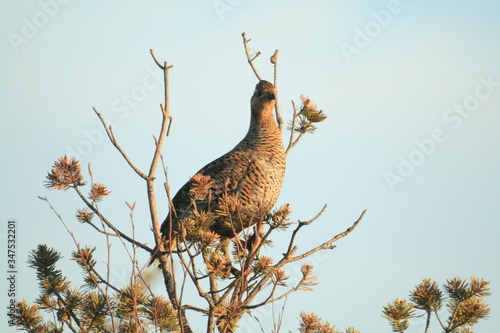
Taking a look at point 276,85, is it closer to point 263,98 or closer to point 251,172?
point 263,98

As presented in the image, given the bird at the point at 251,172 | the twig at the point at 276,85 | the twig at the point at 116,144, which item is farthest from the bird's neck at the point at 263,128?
the twig at the point at 116,144

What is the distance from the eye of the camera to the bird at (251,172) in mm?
6398

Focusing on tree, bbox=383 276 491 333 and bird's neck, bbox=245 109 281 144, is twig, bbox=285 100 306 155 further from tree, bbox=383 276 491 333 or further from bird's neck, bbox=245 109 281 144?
tree, bbox=383 276 491 333

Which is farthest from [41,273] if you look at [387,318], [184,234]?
[387,318]

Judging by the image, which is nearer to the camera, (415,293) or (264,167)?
(415,293)

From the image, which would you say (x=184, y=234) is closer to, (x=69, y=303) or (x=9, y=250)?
(x=69, y=303)

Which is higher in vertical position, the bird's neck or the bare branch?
the bird's neck

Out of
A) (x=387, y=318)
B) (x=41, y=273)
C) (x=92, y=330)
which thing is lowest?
(x=387, y=318)

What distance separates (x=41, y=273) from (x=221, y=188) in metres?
2.23

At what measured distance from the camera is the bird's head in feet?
23.6

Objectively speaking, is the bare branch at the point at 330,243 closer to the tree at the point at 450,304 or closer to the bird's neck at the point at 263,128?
the tree at the point at 450,304

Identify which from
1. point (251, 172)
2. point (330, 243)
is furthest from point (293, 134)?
point (330, 243)

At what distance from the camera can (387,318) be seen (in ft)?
14.9

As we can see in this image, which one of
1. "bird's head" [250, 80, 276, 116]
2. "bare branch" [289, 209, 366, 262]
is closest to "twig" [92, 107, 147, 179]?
"bare branch" [289, 209, 366, 262]
